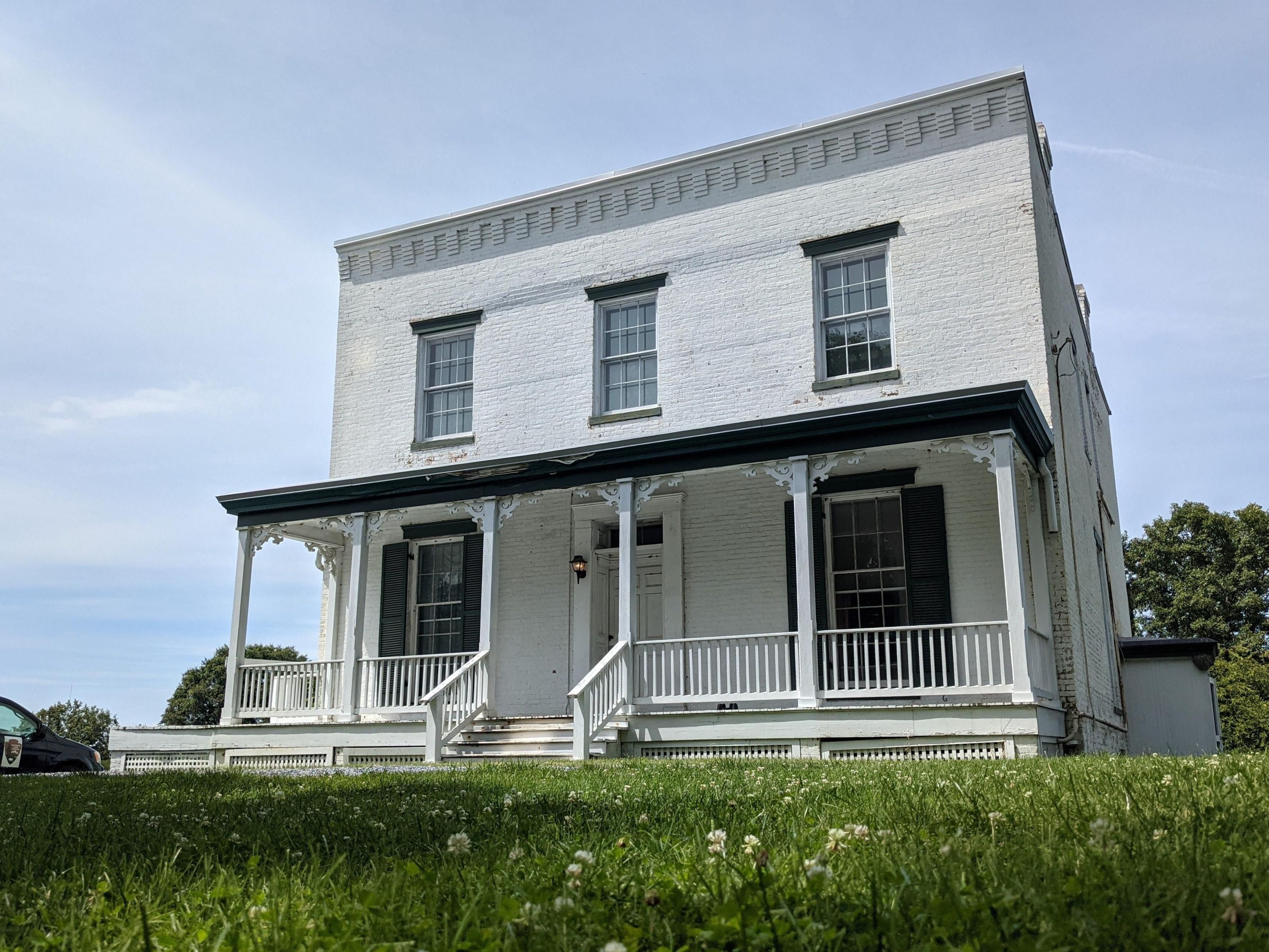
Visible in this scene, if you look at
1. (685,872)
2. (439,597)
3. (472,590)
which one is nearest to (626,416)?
(472,590)

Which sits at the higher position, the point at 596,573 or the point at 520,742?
the point at 596,573

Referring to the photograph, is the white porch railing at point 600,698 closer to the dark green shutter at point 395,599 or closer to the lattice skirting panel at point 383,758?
the lattice skirting panel at point 383,758

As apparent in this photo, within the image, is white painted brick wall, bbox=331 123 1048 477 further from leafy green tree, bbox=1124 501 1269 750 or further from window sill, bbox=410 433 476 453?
leafy green tree, bbox=1124 501 1269 750

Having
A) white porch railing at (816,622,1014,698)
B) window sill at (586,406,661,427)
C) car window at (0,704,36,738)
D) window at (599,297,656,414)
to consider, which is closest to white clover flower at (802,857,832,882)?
white porch railing at (816,622,1014,698)

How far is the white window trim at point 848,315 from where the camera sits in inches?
574

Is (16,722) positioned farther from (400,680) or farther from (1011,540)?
(1011,540)

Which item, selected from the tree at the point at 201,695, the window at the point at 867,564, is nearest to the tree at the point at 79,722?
the tree at the point at 201,695

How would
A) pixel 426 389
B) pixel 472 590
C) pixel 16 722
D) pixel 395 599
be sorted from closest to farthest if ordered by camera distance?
pixel 16 722 < pixel 472 590 < pixel 395 599 < pixel 426 389

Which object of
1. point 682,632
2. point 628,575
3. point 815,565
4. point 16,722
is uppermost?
point 815,565

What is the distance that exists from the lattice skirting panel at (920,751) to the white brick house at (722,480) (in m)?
0.05

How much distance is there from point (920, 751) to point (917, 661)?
111 inches

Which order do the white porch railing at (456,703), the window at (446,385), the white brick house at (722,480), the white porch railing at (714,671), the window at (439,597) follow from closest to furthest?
1. the white porch railing at (714,671)
2. the white brick house at (722,480)
3. the white porch railing at (456,703)
4. the window at (439,597)
5. the window at (446,385)

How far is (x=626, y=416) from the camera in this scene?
16.1 metres

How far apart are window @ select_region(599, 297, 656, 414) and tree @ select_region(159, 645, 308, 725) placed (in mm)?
18002
